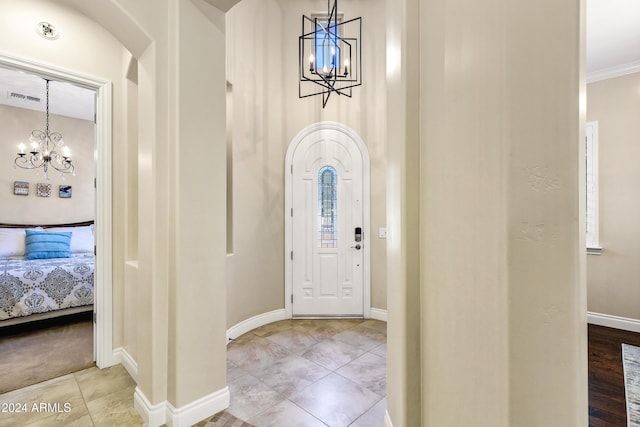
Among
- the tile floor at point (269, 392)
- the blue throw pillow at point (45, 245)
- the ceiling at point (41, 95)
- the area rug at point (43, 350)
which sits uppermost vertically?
the ceiling at point (41, 95)

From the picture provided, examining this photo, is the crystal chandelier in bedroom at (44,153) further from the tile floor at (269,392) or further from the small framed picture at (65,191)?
the tile floor at (269,392)

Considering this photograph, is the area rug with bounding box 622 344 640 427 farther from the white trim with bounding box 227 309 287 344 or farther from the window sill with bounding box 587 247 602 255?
the white trim with bounding box 227 309 287 344

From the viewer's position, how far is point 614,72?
358 centimetres

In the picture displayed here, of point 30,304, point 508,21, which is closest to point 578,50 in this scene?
point 508,21

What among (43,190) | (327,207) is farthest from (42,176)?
(327,207)

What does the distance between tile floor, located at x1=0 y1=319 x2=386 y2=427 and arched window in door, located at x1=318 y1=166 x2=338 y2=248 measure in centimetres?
123

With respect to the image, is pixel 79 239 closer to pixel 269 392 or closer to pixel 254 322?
pixel 254 322

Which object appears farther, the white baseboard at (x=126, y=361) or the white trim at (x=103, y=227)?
the white trim at (x=103, y=227)

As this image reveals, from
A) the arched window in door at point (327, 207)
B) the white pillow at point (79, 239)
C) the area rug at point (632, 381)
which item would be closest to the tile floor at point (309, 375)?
the arched window in door at point (327, 207)

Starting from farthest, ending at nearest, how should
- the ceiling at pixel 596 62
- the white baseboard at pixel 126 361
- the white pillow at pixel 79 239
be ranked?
the white pillow at pixel 79 239 → the ceiling at pixel 596 62 → the white baseboard at pixel 126 361

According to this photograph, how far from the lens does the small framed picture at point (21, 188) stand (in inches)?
192

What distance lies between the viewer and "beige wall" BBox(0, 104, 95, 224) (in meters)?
4.78

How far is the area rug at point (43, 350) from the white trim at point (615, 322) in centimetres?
551

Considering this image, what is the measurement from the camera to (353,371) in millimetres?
2498
